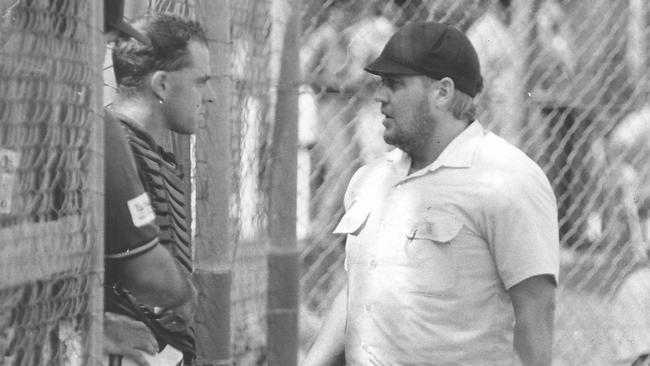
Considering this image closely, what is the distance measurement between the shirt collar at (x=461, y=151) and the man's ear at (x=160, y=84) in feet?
2.04

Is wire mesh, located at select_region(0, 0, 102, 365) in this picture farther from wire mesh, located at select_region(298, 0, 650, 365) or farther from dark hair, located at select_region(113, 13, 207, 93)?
wire mesh, located at select_region(298, 0, 650, 365)

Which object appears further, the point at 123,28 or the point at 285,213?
the point at 285,213

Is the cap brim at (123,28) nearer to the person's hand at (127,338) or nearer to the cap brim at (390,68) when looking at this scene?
the person's hand at (127,338)

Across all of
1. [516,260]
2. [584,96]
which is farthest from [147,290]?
[584,96]

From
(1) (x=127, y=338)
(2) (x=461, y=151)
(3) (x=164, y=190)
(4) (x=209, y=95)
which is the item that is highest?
(4) (x=209, y=95)

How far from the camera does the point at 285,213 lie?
11.0 ft

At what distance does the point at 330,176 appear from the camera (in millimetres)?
4914

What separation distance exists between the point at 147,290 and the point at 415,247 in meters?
0.68

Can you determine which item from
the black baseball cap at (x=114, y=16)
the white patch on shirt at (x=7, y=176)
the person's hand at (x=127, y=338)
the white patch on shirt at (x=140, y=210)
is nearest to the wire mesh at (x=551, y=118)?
the person's hand at (x=127, y=338)

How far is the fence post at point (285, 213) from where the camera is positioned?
333 centimetres

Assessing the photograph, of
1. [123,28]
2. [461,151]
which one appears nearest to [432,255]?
[461,151]

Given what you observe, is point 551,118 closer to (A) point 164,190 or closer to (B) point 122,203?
(A) point 164,190

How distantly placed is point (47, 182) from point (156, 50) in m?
1.29

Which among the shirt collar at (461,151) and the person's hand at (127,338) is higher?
the shirt collar at (461,151)
